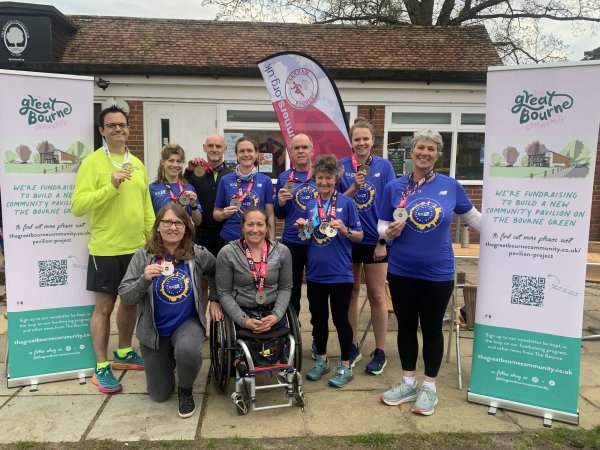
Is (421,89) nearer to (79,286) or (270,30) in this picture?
(270,30)

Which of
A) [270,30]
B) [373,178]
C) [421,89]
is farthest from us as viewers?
[270,30]

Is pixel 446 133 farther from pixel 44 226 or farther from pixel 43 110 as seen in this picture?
pixel 44 226

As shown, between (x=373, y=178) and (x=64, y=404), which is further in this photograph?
(x=373, y=178)

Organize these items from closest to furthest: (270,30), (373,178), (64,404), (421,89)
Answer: (64,404) → (373,178) → (421,89) → (270,30)

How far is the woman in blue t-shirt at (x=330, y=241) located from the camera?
3.24 m

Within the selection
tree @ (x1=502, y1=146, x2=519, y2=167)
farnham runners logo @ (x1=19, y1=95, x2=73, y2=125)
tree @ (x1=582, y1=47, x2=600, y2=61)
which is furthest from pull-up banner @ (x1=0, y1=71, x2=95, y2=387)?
tree @ (x1=582, y1=47, x2=600, y2=61)

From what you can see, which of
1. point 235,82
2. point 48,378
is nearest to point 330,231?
point 48,378

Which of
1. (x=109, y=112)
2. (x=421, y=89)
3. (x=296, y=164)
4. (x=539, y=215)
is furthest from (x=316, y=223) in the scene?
(x=421, y=89)

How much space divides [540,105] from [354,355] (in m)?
2.26

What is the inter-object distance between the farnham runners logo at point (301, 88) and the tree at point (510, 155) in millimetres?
1902

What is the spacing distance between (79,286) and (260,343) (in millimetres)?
1545

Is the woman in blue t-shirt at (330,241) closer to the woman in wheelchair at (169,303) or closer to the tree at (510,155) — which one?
the woman in wheelchair at (169,303)

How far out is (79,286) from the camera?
11.6 ft

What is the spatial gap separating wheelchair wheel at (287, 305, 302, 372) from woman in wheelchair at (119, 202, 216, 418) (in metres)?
0.59
